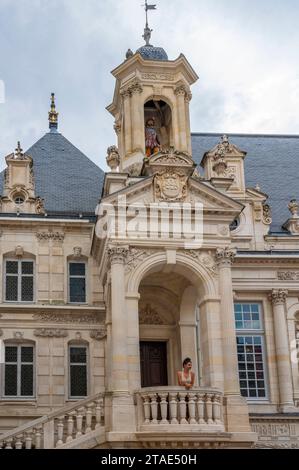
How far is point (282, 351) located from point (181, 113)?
824 centimetres

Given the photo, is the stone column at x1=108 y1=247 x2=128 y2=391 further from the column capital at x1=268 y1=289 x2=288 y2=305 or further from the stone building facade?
the column capital at x1=268 y1=289 x2=288 y2=305

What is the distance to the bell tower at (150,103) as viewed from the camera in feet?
82.9

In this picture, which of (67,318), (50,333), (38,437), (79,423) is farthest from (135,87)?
(38,437)

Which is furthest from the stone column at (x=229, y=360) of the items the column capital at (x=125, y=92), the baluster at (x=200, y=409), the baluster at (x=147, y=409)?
the column capital at (x=125, y=92)

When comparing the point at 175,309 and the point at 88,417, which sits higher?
the point at 175,309

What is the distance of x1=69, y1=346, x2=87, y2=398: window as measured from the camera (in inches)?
967

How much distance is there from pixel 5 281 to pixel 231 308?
24.4 ft

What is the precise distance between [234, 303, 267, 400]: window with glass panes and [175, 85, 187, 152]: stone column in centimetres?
569

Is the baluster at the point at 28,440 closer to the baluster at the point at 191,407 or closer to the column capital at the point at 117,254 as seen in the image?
the baluster at the point at 191,407

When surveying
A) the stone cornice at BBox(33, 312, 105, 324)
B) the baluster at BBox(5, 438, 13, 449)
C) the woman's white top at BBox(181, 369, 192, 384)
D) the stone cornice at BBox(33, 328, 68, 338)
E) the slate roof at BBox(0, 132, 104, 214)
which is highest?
the slate roof at BBox(0, 132, 104, 214)

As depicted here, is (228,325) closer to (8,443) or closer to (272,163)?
(8,443)

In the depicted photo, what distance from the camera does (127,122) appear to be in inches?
1004

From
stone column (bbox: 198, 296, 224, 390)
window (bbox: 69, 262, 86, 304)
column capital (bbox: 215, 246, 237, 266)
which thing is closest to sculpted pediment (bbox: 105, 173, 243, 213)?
column capital (bbox: 215, 246, 237, 266)

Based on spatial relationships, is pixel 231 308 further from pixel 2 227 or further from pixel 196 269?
pixel 2 227
